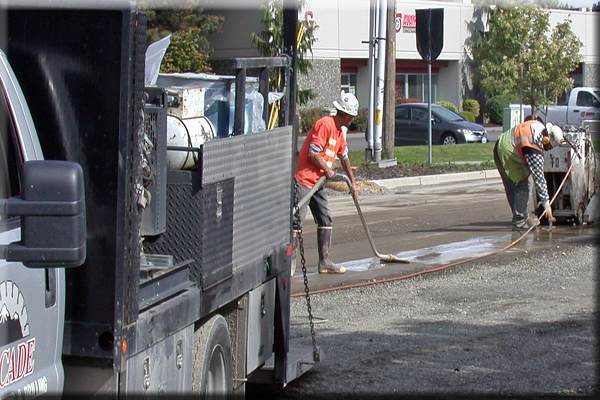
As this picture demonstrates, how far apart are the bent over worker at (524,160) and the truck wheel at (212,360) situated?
32.9 feet

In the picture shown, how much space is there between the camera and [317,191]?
1230cm

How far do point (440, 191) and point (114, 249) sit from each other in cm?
1873

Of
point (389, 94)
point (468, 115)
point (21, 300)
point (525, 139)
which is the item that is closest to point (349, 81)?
point (468, 115)

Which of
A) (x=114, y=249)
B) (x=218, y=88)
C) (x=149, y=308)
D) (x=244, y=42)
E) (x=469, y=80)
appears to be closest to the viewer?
(x=114, y=249)

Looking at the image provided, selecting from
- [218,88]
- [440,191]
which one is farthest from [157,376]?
[440,191]

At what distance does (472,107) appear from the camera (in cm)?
5356

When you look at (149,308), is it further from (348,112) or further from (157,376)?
(348,112)

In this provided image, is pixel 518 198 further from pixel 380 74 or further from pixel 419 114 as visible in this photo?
pixel 419 114

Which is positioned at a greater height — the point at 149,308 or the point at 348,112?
the point at 348,112

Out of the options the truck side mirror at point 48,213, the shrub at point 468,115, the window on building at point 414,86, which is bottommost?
the truck side mirror at point 48,213

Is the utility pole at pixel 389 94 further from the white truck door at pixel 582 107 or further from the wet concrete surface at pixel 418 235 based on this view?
the white truck door at pixel 582 107

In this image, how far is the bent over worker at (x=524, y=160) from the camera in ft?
50.3

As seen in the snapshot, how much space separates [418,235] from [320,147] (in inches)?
161

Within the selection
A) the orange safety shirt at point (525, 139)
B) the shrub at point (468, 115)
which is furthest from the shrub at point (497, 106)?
the orange safety shirt at point (525, 139)
